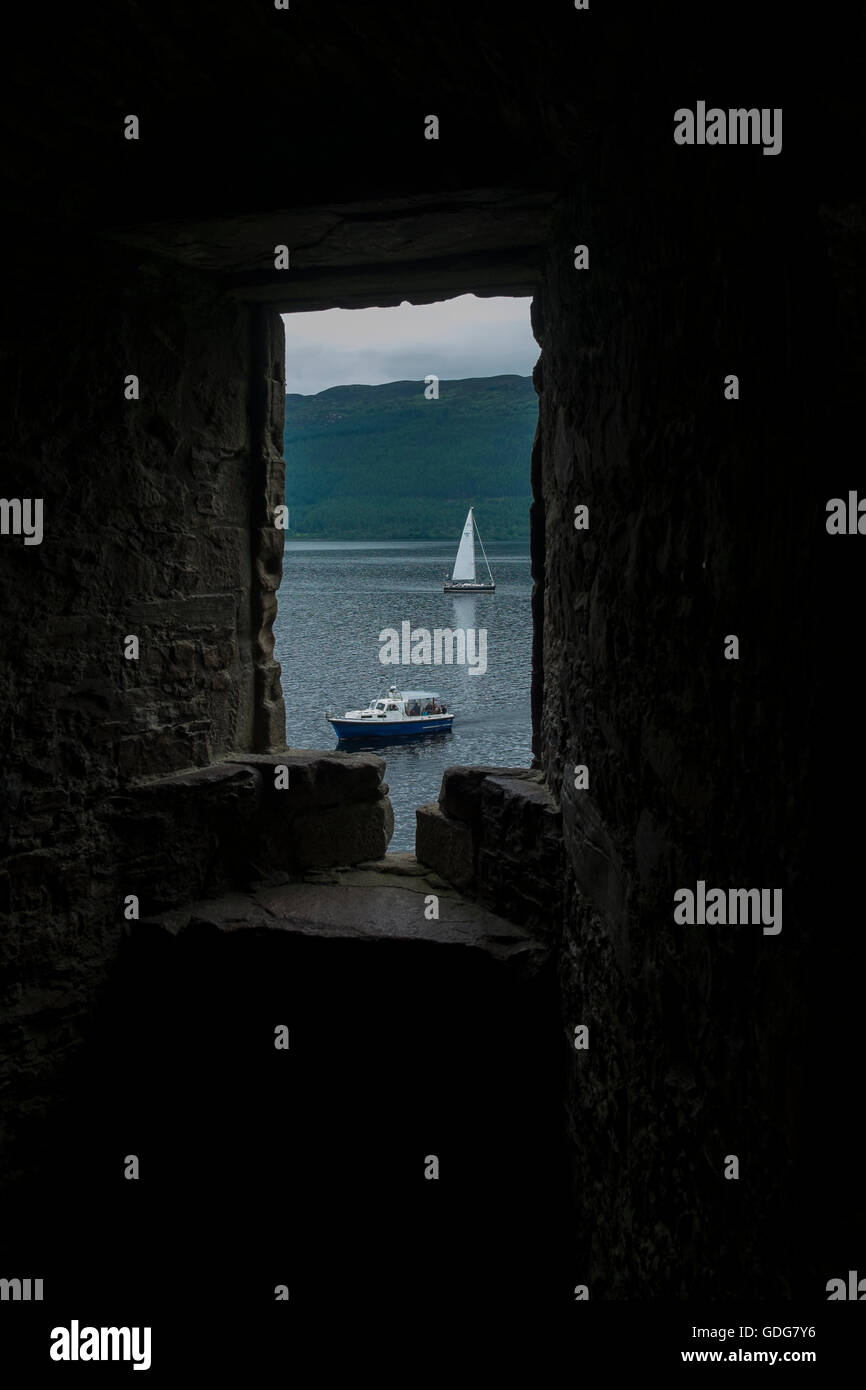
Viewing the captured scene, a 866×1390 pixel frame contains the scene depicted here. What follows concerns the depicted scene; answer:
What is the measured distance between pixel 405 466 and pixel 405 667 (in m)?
45.6

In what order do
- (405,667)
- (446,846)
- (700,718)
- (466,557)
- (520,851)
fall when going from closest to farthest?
1. (700,718)
2. (520,851)
3. (446,846)
4. (466,557)
5. (405,667)

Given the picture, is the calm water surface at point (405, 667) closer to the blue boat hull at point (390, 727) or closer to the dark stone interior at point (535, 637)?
the blue boat hull at point (390, 727)

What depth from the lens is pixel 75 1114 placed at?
3.13 m

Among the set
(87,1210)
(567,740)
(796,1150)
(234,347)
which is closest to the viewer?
(796,1150)

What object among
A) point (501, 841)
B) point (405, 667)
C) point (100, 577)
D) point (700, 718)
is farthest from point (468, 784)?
point (405, 667)

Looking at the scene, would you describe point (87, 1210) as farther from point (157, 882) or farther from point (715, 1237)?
point (715, 1237)

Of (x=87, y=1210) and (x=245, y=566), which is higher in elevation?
(x=245, y=566)

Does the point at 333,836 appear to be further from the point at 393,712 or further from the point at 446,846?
the point at 393,712

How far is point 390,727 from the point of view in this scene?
14.8 m

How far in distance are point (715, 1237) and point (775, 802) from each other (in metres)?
0.68

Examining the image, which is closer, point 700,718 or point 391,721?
point 700,718

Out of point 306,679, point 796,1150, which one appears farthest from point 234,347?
point 306,679

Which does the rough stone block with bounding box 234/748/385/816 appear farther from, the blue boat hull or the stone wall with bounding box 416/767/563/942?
the blue boat hull

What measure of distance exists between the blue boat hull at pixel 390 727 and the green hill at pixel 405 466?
38460 millimetres
